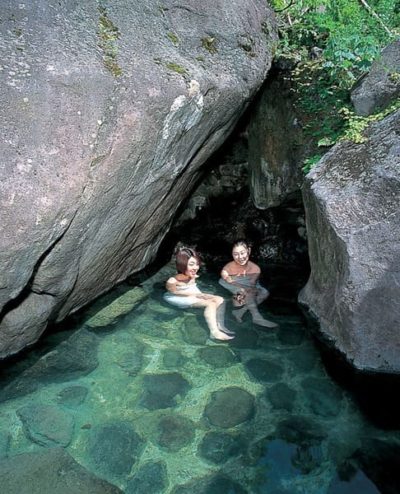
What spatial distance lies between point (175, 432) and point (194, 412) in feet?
0.97

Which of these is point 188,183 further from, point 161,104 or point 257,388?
point 257,388

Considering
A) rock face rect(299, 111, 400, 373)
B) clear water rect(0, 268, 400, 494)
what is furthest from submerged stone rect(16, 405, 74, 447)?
rock face rect(299, 111, 400, 373)

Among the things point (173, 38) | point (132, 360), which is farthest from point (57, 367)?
point (173, 38)

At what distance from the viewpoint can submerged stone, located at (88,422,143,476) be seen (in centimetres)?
371

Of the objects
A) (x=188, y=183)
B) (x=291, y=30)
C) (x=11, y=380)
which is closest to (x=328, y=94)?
(x=291, y=30)

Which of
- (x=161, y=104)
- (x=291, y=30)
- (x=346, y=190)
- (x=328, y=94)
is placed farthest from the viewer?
(x=291, y=30)

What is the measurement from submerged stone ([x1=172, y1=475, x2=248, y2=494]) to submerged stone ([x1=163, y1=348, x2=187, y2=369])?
1448 millimetres

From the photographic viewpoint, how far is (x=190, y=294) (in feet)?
20.3

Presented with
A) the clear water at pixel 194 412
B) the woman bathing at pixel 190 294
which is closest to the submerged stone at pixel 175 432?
the clear water at pixel 194 412

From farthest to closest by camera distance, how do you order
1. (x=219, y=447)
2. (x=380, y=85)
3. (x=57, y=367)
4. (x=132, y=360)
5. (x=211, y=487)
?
(x=380, y=85) < (x=132, y=360) < (x=57, y=367) < (x=219, y=447) < (x=211, y=487)

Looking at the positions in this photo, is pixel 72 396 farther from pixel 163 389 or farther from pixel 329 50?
pixel 329 50

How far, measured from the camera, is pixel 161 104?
14.2 ft

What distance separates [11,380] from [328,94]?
17.3 ft

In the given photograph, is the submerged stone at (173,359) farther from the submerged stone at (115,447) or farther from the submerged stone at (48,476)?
the submerged stone at (48,476)
